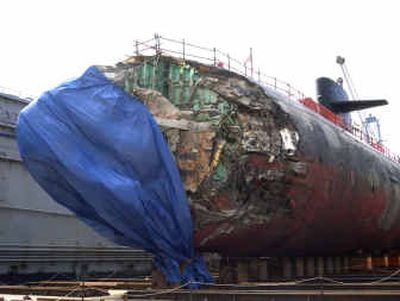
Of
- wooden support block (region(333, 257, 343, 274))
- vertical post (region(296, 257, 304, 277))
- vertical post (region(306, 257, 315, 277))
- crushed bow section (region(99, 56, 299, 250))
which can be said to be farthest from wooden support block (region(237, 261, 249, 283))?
wooden support block (region(333, 257, 343, 274))

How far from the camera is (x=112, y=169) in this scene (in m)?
9.27

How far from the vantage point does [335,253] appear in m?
14.9

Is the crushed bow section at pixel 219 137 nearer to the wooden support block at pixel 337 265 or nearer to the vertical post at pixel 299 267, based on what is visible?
the vertical post at pixel 299 267


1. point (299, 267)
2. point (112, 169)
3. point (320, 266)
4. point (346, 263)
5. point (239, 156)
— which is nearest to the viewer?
point (112, 169)

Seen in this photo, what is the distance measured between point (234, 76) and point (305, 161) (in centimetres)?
208

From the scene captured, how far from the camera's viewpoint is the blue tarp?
9083 millimetres

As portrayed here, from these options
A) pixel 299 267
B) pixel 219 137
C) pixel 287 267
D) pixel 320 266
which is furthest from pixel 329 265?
pixel 219 137

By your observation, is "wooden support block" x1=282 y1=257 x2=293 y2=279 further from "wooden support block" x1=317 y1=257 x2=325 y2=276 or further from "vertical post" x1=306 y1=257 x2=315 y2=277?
"wooden support block" x1=317 y1=257 x2=325 y2=276

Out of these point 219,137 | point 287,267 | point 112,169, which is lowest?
point 287,267

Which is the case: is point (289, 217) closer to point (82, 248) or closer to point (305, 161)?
→ point (305, 161)

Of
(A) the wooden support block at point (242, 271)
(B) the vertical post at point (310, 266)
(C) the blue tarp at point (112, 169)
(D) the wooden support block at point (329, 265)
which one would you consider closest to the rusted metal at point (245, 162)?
(A) the wooden support block at point (242, 271)

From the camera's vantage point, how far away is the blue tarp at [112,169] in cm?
908

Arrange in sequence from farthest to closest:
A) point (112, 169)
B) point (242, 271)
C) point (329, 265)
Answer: point (329, 265) < point (242, 271) < point (112, 169)

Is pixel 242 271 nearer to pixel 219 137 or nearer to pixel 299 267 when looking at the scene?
pixel 299 267
